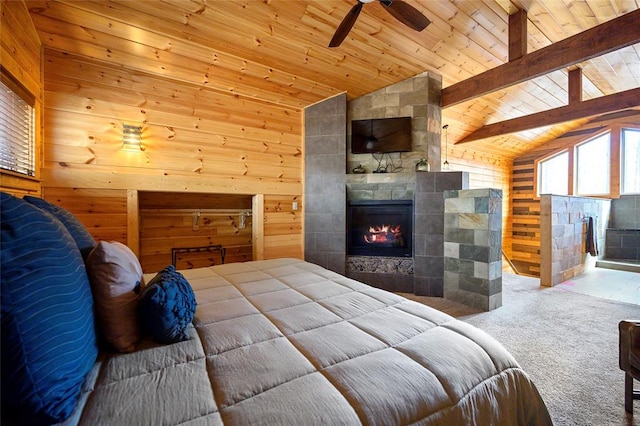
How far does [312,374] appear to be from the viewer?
0.80 meters

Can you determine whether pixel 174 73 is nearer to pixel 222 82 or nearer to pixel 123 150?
pixel 222 82

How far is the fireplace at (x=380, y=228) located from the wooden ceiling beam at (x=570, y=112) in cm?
286

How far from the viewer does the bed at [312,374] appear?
0.67 metres

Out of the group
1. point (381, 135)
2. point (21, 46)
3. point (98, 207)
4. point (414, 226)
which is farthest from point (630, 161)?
point (21, 46)

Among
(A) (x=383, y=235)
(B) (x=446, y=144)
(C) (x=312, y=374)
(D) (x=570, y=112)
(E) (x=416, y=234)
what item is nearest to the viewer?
(C) (x=312, y=374)

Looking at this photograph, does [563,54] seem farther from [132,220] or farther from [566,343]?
[132,220]

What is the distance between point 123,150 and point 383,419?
3406 millimetres

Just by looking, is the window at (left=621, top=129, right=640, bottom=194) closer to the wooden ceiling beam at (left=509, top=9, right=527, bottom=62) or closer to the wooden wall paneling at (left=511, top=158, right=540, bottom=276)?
the wooden wall paneling at (left=511, top=158, right=540, bottom=276)

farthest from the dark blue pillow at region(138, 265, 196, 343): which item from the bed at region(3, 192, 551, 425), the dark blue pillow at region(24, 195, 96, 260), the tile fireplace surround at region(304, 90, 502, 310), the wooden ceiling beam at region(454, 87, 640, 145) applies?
the wooden ceiling beam at region(454, 87, 640, 145)

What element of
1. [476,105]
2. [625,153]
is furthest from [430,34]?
[625,153]

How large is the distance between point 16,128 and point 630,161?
9.65 metres

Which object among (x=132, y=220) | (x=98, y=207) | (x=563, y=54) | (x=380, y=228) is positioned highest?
(x=563, y=54)

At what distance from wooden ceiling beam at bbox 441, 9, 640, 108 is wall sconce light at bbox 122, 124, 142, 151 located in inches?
161

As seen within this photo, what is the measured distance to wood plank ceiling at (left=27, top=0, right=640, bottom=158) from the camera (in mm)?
2383
